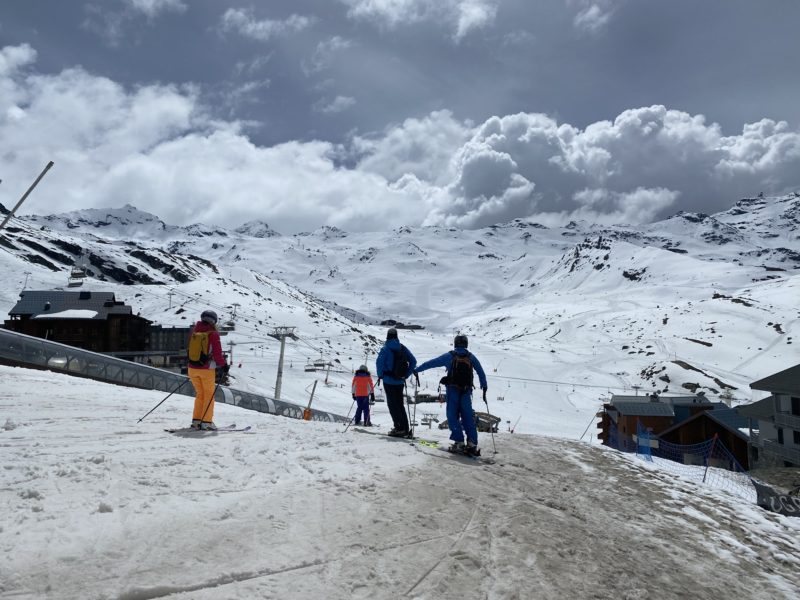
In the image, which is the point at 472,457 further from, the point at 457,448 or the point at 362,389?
the point at 362,389

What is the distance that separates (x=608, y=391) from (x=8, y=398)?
9386 centimetres

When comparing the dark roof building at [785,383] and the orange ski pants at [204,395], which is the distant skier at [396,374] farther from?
the dark roof building at [785,383]

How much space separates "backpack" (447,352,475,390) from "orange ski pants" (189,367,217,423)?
454 centimetres

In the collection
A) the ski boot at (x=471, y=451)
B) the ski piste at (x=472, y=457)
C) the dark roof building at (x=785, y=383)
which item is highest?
the dark roof building at (x=785, y=383)

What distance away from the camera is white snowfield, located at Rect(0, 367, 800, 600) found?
11.8 ft

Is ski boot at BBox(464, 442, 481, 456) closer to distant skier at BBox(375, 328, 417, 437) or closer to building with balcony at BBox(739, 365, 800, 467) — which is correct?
distant skier at BBox(375, 328, 417, 437)

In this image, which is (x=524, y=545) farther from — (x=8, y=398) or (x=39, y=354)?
(x=39, y=354)

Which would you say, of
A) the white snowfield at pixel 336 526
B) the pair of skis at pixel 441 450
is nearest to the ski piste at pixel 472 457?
the pair of skis at pixel 441 450

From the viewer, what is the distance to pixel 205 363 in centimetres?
934

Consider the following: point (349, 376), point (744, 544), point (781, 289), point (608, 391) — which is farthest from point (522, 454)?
point (781, 289)

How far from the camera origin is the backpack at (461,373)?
968 centimetres

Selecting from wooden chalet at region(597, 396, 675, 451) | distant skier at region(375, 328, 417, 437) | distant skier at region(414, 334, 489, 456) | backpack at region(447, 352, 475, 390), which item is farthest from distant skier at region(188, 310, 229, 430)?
wooden chalet at region(597, 396, 675, 451)

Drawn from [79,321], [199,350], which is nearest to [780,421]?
[199,350]

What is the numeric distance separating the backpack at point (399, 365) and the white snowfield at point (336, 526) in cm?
262
